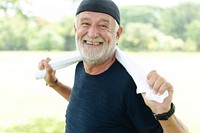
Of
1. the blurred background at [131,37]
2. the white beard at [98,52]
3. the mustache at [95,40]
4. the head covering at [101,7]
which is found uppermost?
the blurred background at [131,37]

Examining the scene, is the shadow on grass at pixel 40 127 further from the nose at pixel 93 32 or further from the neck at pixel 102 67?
the nose at pixel 93 32

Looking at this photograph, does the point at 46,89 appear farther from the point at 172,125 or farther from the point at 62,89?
the point at 172,125

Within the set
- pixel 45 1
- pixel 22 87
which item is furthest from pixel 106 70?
pixel 45 1

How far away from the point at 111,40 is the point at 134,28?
15.6 m

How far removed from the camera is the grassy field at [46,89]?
304 inches

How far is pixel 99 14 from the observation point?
1236mm

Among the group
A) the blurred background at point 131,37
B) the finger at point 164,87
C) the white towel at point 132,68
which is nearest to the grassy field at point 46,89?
the blurred background at point 131,37

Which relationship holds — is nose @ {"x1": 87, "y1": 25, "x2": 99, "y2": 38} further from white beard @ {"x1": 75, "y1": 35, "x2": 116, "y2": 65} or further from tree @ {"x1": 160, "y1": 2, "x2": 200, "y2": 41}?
tree @ {"x1": 160, "y1": 2, "x2": 200, "y2": 41}

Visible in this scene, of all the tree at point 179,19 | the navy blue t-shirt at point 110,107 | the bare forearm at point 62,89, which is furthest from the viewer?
the tree at point 179,19

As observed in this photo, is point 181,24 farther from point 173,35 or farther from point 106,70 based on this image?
point 106,70

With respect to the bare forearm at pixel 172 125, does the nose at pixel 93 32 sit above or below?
above

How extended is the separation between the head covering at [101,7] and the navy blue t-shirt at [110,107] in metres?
0.17

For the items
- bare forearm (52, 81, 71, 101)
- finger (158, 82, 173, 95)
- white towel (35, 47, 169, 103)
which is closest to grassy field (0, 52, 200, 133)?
bare forearm (52, 81, 71, 101)

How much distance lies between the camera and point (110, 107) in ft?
3.94
